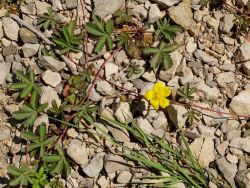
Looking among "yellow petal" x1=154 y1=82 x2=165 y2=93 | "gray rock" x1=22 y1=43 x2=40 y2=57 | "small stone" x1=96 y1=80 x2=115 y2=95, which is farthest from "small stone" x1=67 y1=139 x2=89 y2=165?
"gray rock" x1=22 y1=43 x2=40 y2=57

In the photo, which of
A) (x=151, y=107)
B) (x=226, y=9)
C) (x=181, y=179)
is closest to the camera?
(x=181, y=179)

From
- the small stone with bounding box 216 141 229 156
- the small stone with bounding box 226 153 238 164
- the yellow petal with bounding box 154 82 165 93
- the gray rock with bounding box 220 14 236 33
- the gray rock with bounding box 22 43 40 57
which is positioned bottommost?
the small stone with bounding box 226 153 238 164

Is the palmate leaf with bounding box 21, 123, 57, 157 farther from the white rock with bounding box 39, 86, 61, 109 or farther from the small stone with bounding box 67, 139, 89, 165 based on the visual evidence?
the white rock with bounding box 39, 86, 61, 109

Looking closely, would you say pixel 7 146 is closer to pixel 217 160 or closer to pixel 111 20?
pixel 111 20

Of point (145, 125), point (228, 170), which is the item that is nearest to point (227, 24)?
point (145, 125)

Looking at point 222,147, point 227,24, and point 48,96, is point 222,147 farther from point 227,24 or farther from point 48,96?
point 48,96

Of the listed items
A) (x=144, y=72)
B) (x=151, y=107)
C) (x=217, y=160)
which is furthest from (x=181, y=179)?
(x=144, y=72)

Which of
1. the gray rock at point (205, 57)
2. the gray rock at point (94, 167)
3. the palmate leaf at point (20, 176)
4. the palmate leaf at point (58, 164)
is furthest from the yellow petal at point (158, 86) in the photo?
the palmate leaf at point (20, 176)
